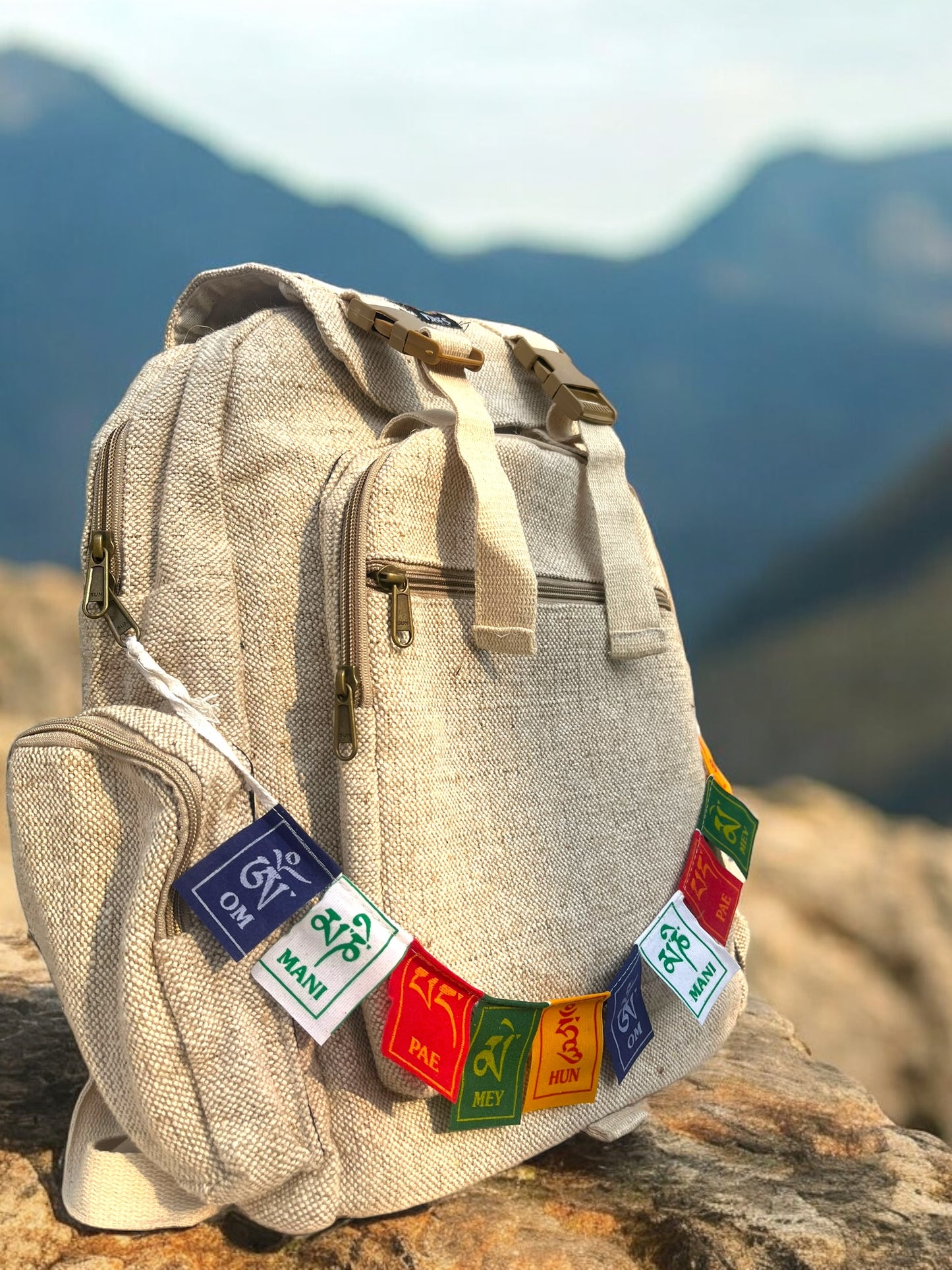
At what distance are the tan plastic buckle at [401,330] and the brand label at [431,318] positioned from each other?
5 centimetres

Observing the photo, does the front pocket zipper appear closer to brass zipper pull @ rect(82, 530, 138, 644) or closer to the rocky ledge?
brass zipper pull @ rect(82, 530, 138, 644)

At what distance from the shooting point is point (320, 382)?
3.42ft

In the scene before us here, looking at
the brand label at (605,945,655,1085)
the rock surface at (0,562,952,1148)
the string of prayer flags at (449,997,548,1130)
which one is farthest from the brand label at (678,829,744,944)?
the rock surface at (0,562,952,1148)

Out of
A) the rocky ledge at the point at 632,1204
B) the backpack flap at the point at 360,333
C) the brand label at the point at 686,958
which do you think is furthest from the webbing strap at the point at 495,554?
the rocky ledge at the point at 632,1204

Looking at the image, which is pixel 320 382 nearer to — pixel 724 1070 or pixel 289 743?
pixel 289 743

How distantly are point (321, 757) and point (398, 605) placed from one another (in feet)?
0.46

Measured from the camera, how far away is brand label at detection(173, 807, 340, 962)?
33.3 inches

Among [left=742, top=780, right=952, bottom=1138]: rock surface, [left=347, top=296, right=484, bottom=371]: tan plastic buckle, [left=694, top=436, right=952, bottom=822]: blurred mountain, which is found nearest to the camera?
[left=347, top=296, right=484, bottom=371]: tan plastic buckle

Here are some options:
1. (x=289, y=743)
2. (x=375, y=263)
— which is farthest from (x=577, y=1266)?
(x=375, y=263)

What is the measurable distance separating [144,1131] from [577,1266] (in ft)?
1.18

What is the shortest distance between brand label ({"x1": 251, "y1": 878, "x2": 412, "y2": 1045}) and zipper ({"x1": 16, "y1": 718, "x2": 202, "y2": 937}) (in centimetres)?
8

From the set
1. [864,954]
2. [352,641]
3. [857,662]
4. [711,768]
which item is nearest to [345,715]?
[352,641]

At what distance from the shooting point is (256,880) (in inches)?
33.9

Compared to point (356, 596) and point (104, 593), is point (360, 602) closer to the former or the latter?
point (356, 596)
